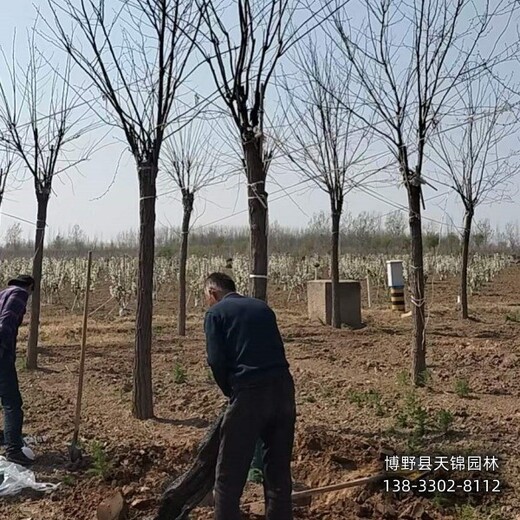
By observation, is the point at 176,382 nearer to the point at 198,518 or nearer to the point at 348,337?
the point at 198,518

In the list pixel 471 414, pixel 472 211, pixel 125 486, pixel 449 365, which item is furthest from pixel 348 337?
pixel 125 486

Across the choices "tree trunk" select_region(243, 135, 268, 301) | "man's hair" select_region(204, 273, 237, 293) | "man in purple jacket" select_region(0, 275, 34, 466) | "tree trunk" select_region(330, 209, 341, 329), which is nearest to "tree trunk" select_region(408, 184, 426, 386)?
"tree trunk" select_region(243, 135, 268, 301)

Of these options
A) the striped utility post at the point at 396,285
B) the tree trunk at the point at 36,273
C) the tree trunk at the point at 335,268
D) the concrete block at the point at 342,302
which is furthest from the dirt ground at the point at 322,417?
the striped utility post at the point at 396,285

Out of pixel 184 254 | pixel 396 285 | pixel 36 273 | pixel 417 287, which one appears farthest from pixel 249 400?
pixel 396 285

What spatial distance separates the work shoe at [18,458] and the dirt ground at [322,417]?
12cm

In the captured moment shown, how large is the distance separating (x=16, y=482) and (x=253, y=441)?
210cm

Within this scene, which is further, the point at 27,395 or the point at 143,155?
the point at 27,395

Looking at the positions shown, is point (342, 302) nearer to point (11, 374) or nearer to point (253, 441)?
point (11, 374)

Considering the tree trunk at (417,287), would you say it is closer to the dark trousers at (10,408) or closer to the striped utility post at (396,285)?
the dark trousers at (10,408)

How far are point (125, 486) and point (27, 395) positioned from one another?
3582mm

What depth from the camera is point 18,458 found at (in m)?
5.05

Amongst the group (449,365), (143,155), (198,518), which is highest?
(143,155)

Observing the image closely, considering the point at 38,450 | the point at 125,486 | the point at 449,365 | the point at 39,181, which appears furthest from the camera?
the point at 39,181

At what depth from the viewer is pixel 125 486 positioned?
14.4ft
